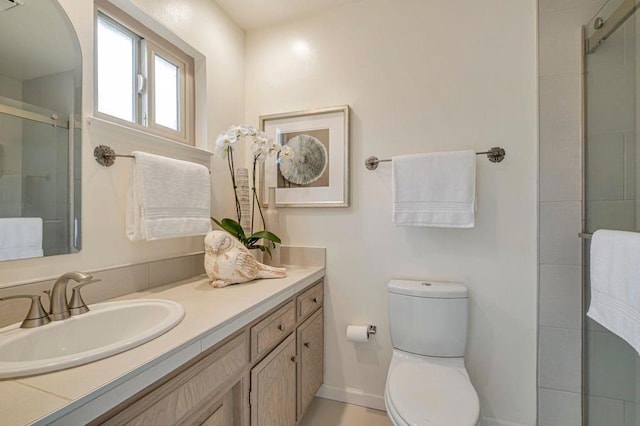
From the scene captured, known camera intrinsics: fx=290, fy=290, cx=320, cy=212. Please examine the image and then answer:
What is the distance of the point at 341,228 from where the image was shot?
1766mm

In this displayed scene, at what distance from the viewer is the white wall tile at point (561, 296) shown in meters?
1.38

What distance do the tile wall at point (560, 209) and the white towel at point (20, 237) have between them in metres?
2.05

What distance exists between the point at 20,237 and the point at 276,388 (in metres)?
1.05

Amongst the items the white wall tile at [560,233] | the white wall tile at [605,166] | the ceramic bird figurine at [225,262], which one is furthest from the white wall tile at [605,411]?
the ceramic bird figurine at [225,262]

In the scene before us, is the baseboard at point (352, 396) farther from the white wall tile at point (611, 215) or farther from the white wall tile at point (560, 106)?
the white wall tile at point (560, 106)

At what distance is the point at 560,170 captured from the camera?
139 centimetres

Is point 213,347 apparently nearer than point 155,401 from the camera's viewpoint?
No

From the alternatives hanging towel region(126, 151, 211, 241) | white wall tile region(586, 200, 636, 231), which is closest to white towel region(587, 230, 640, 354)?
white wall tile region(586, 200, 636, 231)

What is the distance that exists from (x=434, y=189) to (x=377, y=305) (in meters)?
0.74

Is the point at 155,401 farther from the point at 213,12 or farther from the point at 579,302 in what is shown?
the point at 213,12

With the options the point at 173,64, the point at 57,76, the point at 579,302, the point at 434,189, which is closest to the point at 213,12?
the point at 173,64

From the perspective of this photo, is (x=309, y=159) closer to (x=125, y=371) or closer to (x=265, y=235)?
(x=265, y=235)

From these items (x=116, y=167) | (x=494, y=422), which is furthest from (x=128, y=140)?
(x=494, y=422)

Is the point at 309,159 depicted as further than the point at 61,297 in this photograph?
Yes
